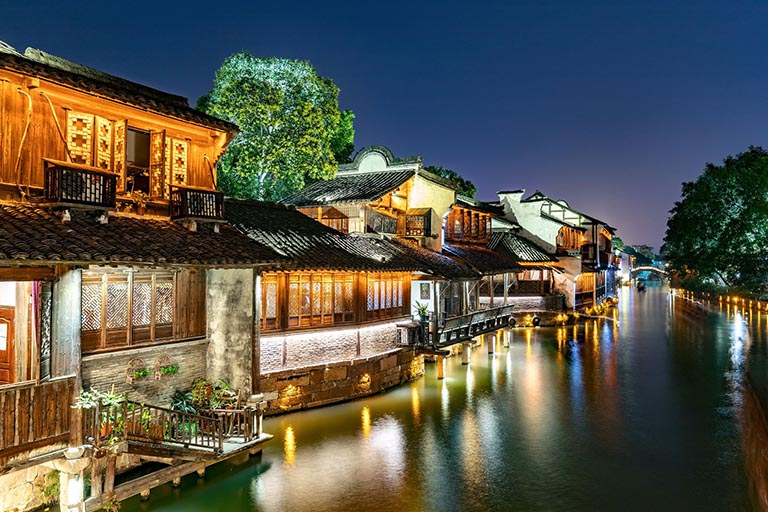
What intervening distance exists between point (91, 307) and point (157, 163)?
14.7 feet

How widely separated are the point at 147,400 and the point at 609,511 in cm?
Result: 1226

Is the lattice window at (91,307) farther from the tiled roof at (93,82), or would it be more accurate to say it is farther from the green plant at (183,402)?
the tiled roof at (93,82)

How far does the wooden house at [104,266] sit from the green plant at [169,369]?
0.04 metres

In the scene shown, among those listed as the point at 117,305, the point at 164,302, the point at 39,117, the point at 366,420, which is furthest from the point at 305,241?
the point at 39,117

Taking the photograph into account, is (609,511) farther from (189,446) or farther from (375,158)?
(375,158)

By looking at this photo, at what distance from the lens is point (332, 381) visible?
70.0 ft

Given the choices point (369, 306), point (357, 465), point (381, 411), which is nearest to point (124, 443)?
point (357, 465)

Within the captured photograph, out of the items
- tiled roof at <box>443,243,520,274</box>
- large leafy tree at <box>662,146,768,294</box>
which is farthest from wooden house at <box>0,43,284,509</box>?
large leafy tree at <box>662,146,768,294</box>

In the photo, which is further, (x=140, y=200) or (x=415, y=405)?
(x=415, y=405)

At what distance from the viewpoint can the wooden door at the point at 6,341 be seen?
12.0 meters

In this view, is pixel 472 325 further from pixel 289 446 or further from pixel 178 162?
pixel 178 162

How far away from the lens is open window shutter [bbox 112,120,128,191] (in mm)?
14578

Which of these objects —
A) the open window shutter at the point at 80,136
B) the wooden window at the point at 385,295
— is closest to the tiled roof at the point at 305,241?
the wooden window at the point at 385,295

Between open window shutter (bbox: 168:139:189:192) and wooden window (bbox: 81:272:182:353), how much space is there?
290cm
